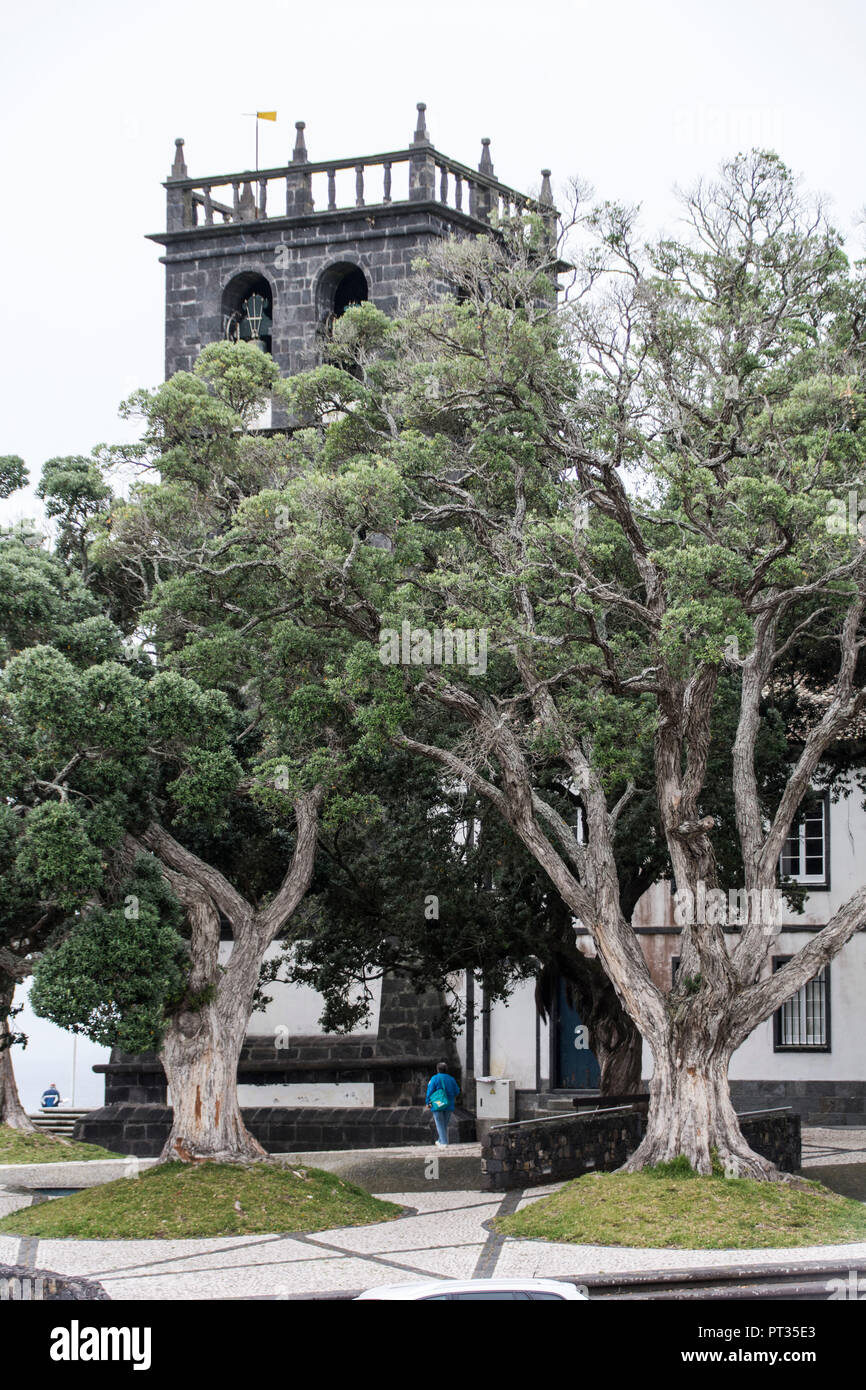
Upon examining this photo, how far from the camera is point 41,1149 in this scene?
26.6 m

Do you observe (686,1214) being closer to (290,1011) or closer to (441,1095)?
(441,1095)

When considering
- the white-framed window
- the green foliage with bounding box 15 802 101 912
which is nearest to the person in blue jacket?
the green foliage with bounding box 15 802 101 912

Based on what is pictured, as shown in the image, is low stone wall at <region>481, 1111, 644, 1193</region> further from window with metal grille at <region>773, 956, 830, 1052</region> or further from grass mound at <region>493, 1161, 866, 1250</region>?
window with metal grille at <region>773, 956, 830, 1052</region>

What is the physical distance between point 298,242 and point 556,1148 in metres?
22.8

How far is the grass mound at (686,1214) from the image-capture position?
14.9m

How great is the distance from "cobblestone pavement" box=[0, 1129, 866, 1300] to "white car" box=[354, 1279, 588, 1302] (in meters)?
4.49

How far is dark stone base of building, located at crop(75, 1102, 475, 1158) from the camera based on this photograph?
89.0ft

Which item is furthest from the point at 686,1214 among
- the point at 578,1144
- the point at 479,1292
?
the point at 479,1292

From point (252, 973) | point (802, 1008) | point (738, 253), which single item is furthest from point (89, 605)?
point (802, 1008)

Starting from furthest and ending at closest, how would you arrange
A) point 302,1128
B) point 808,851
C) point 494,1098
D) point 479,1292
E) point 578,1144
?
point 808,851, point 494,1098, point 302,1128, point 578,1144, point 479,1292

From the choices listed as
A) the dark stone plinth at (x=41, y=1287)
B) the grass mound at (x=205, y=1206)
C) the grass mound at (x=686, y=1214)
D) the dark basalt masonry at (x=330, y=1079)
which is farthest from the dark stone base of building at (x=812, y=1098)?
the dark stone plinth at (x=41, y=1287)

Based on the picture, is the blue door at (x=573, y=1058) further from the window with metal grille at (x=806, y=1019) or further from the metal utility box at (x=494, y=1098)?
the window with metal grille at (x=806, y=1019)

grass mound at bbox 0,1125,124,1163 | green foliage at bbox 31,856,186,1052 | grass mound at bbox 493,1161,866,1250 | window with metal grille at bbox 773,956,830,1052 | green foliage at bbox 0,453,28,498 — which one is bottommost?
grass mound at bbox 0,1125,124,1163
